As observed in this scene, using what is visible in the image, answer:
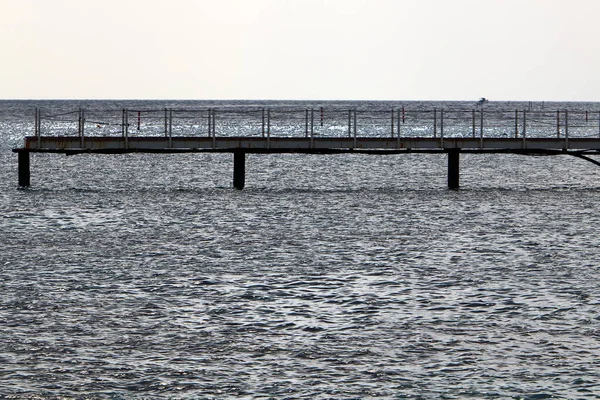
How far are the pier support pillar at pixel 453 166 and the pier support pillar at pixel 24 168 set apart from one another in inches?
668

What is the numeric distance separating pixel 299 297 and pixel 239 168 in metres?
25.0

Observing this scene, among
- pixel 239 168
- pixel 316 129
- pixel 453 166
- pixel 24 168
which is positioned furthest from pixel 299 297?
pixel 316 129

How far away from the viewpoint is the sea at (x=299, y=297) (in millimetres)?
16984

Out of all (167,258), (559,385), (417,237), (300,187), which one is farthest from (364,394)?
(300,187)

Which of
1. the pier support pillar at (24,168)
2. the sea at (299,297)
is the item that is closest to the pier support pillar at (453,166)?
the sea at (299,297)

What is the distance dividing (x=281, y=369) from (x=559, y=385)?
4129 millimetres

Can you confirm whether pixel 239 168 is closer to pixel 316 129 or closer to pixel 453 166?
pixel 453 166

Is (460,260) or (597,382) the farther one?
(460,260)

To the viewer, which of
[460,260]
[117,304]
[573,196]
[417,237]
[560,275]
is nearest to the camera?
[117,304]

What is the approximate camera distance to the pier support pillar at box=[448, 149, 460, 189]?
46.1m

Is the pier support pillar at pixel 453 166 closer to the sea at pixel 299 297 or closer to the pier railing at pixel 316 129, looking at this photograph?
the pier railing at pixel 316 129

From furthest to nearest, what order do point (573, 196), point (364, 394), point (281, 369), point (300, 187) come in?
point (300, 187)
point (573, 196)
point (281, 369)
point (364, 394)

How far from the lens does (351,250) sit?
30.8 metres

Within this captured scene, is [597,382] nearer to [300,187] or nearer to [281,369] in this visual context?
[281,369]
